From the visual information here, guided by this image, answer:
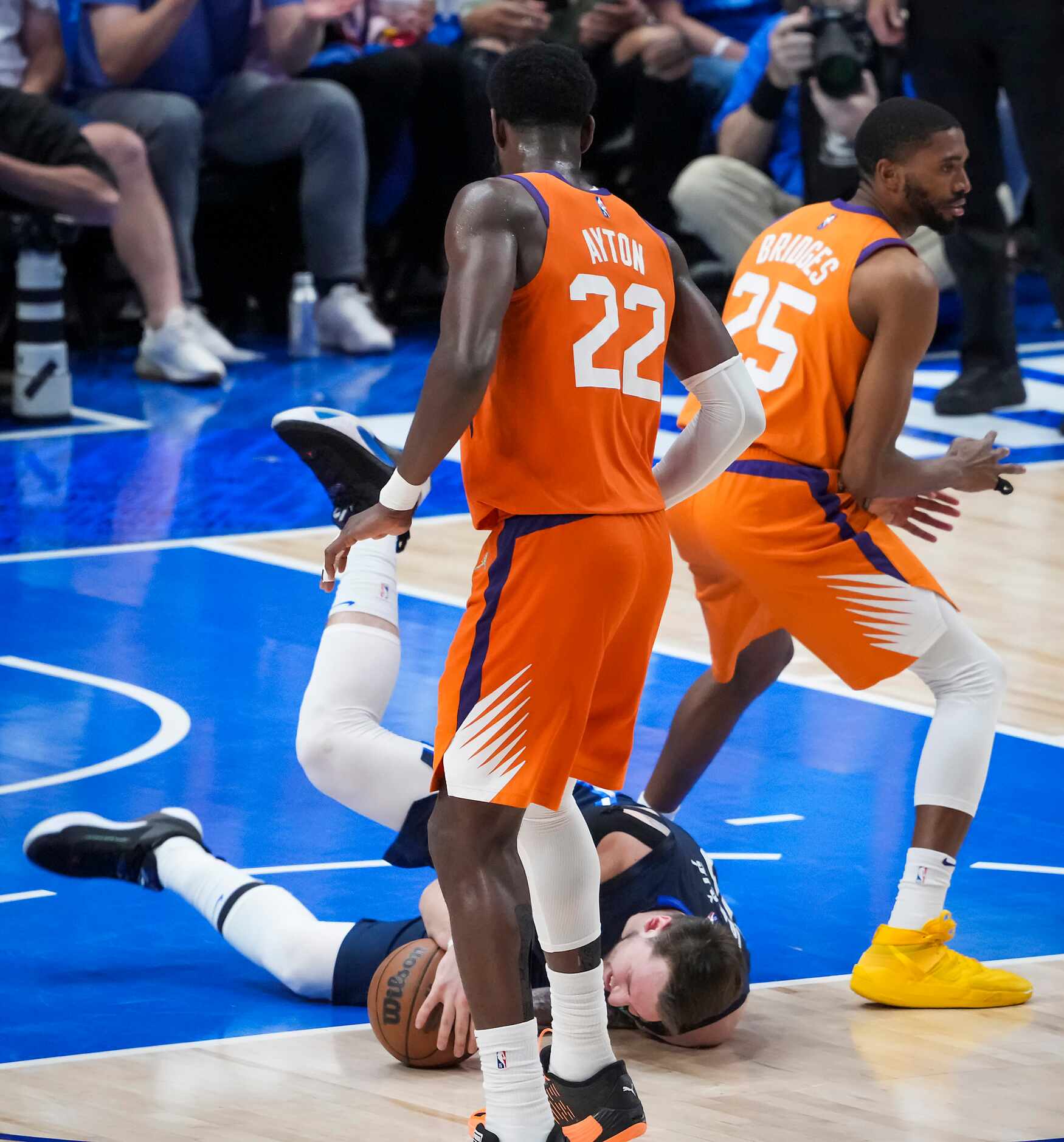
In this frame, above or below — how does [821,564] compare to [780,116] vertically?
below

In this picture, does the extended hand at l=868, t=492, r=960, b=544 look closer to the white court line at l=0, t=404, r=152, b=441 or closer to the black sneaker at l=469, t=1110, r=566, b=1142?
the black sneaker at l=469, t=1110, r=566, b=1142

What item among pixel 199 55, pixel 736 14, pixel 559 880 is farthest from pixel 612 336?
pixel 736 14

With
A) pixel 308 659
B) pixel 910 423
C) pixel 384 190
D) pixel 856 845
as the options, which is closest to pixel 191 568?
pixel 308 659

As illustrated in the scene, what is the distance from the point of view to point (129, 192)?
29.1 feet

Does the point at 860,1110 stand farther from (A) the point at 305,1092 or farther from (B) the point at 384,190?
(B) the point at 384,190

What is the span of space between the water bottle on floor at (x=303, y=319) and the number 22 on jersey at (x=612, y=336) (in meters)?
6.90

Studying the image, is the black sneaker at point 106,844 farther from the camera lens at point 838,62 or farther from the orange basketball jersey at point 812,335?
the camera lens at point 838,62

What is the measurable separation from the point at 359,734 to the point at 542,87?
1366 mm

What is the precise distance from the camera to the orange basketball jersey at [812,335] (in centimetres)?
405

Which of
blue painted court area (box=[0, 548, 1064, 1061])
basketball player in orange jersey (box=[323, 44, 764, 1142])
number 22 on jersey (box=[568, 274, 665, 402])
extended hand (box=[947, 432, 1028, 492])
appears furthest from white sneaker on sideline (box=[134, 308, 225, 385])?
number 22 on jersey (box=[568, 274, 665, 402])

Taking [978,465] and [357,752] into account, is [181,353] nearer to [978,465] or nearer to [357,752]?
[357,752]

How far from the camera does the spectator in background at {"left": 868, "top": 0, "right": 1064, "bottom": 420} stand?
8.27 meters

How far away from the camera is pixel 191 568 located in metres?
6.69

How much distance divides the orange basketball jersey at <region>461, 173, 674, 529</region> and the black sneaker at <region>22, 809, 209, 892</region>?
1.31m
